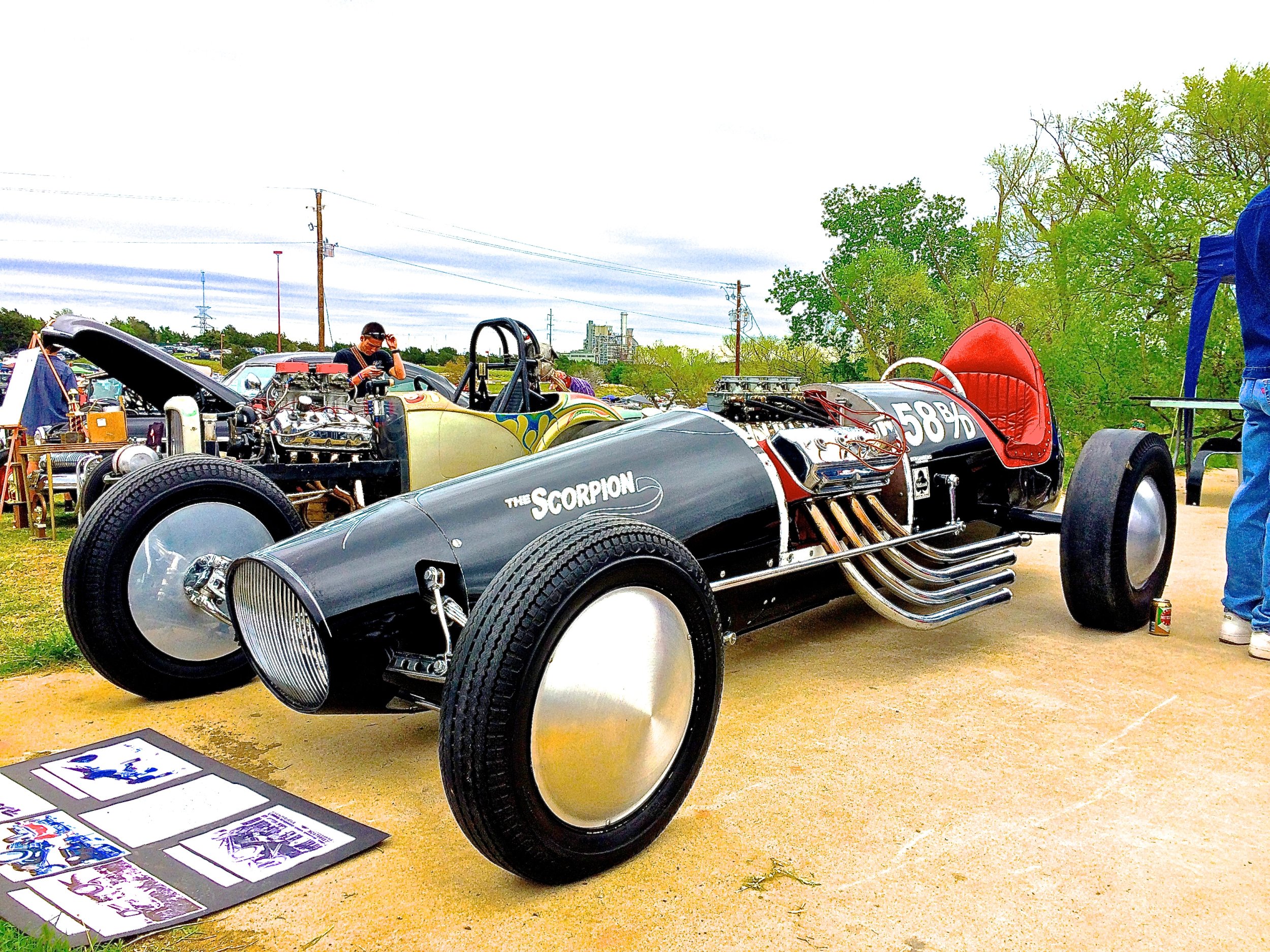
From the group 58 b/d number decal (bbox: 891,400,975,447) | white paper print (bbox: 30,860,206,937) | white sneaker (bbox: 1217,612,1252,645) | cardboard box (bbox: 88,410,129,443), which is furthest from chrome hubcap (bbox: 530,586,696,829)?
cardboard box (bbox: 88,410,129,443)

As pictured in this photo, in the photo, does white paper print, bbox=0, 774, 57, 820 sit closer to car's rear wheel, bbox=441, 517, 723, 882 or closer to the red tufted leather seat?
Answer: car's rear wheel, bbox=441, 517, 723, 882

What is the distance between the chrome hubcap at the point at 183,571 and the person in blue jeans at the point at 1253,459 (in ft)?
15.5

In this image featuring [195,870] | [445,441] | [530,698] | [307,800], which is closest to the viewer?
[530,698]

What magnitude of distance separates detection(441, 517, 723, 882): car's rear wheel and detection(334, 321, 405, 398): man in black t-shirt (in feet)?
19.4

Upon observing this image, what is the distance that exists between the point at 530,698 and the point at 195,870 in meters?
1.11

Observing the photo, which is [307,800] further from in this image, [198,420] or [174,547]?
[198,420]

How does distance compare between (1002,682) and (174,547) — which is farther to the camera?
(1002,682)

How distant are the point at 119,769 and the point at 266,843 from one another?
0.82 m

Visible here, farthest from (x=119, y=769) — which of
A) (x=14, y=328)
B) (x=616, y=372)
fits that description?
(x=14, y=328)

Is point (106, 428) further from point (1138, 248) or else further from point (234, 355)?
point (234, 355)

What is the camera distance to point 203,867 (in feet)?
7.88

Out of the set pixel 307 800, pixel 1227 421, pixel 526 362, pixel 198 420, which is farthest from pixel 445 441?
pixel 1227 421

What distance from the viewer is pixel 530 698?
2.09 m

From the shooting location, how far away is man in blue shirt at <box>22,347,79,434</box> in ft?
31.5
